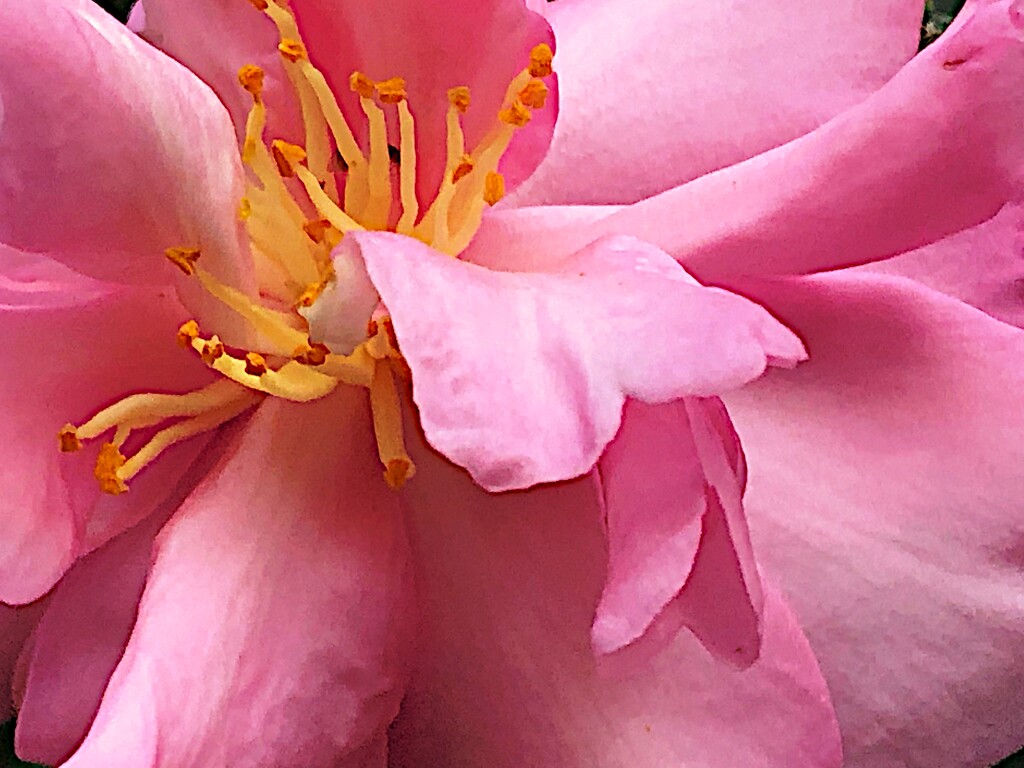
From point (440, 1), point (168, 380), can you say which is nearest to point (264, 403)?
point (168, 380)

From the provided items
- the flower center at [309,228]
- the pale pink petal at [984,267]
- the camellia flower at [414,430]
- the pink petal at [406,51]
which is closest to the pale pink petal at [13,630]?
the camellia flower at [414,430]

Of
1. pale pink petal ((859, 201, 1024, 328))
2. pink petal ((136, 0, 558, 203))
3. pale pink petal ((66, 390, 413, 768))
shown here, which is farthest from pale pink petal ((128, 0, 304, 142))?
pale pink petal ((859, 201, 1024, 328))

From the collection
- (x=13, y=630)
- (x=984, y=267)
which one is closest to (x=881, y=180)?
(x=984, y=267)

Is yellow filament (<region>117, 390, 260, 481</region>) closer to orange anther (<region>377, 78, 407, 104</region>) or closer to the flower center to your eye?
the flower center

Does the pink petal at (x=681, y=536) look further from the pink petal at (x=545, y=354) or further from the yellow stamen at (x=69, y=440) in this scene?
the yellow stamen at (x=69, y=440)

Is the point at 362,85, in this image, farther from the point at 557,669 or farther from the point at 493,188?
the point at 557,669

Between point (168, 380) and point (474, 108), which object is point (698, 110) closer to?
point (474, 108)
